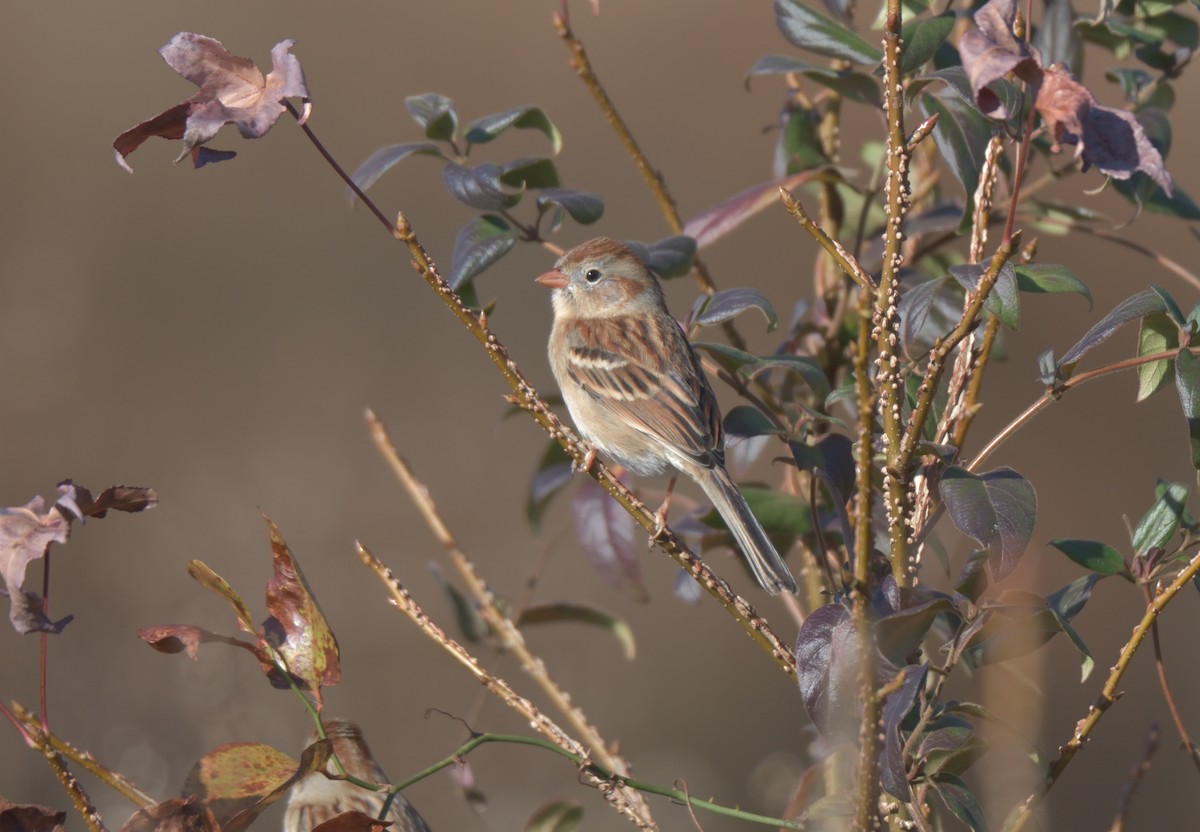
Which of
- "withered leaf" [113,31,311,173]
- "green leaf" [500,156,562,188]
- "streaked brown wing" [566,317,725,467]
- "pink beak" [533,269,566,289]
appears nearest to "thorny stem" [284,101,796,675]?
"withered leaf" [113,31,311,173]

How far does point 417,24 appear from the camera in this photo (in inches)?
344

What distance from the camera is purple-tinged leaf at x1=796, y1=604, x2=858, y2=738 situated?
4.06 feet

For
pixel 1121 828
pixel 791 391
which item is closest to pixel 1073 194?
pixel 791 391

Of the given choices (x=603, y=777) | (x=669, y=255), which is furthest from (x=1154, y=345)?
(x=603, y=777)

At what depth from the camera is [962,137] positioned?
1.62m

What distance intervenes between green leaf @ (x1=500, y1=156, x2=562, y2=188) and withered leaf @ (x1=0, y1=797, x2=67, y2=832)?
984mm

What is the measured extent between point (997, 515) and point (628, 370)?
172 cm

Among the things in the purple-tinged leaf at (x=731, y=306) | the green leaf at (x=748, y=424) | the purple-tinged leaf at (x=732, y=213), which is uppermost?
the purple-tinged leaf at (x=732, y=213)

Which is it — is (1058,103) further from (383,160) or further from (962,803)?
(383,160)

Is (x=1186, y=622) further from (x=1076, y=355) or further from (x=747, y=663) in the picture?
(x=1076, y=355)

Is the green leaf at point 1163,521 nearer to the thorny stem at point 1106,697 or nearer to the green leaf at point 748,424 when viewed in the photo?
the thorny stem at point 1106,697

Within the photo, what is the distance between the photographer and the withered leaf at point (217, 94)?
46.7 inches

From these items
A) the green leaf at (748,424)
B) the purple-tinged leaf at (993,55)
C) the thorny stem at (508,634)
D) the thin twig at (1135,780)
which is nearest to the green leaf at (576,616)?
the thorny stem at (508,634)

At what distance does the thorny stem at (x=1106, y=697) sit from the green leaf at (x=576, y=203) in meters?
0.86
